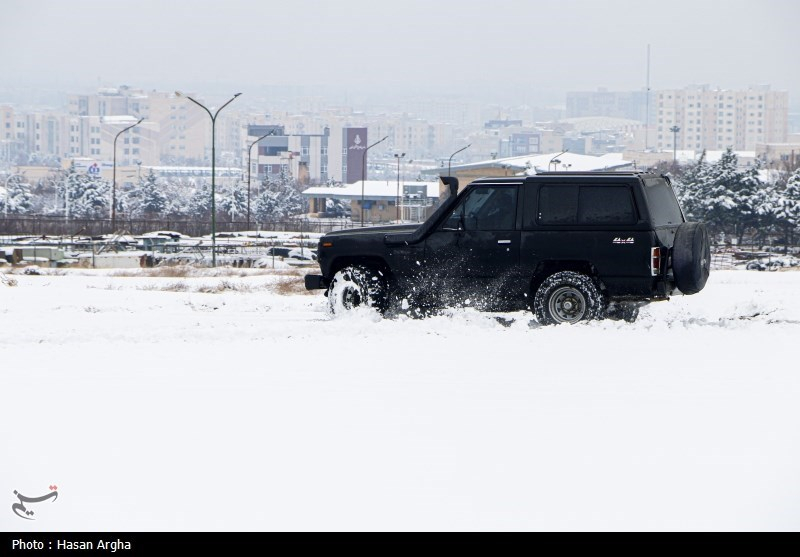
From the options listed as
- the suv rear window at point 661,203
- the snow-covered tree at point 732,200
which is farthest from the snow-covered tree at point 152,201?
the suv rear window at point 661,203

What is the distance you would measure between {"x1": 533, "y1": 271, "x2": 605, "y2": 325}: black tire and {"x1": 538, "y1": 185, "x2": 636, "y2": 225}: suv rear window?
0.71m

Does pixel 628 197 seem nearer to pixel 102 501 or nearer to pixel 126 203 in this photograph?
pixel 102 501

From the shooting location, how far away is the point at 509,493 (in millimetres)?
7391

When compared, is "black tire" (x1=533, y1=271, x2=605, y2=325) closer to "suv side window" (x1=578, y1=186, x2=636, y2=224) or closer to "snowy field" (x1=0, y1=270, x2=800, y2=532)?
"snowy field" (x1=0, y1=270, x2=800, y2=532)

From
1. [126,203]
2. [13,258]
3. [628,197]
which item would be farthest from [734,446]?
[126,203]

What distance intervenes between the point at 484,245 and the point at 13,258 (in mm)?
36229

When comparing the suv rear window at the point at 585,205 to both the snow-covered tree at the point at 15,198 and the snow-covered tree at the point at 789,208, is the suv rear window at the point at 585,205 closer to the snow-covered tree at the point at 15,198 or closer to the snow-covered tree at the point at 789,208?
the snow-covered tree at the point at 789,208

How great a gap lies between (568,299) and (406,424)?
590 centimetres

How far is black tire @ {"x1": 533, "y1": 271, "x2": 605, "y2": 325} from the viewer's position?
14453 millimetres

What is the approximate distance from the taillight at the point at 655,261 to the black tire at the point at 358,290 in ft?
11.9

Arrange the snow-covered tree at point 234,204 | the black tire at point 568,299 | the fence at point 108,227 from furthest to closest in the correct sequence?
the snow-covered tree at point 234,204
the fence at point 108,227
the black tire at point 568,299

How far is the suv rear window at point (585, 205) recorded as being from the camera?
14.4m

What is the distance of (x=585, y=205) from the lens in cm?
1467

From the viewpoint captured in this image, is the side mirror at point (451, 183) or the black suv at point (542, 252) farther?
the side mirror at point (451, 183)
